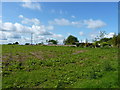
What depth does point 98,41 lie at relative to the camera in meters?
49.2

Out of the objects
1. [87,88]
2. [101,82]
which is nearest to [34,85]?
[87,88]

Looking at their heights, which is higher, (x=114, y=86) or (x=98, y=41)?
(x=98, y=41)

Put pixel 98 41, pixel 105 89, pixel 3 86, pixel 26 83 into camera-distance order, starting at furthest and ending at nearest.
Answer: pixel 98 41 → pixel 26 83 → pixel 3 86 → pixel 105 89

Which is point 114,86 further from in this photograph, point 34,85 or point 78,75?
point 34,85

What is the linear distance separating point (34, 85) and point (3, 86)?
1.52 m

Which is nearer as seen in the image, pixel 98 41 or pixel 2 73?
pixel 2 73

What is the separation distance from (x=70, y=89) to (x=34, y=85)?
1901mm

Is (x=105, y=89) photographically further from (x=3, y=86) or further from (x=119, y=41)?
(x=119, y=41)

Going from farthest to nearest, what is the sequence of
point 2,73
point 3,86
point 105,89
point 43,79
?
point 2,73 → point 43,79 → point 3,86 → point 105,89

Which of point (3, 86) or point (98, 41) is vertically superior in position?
point (98, 41)

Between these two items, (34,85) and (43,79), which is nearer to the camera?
(34,85)

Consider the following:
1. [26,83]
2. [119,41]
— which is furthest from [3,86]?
[119,41]

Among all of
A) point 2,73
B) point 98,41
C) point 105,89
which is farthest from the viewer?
point 98,41

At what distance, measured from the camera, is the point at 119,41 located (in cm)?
5162
